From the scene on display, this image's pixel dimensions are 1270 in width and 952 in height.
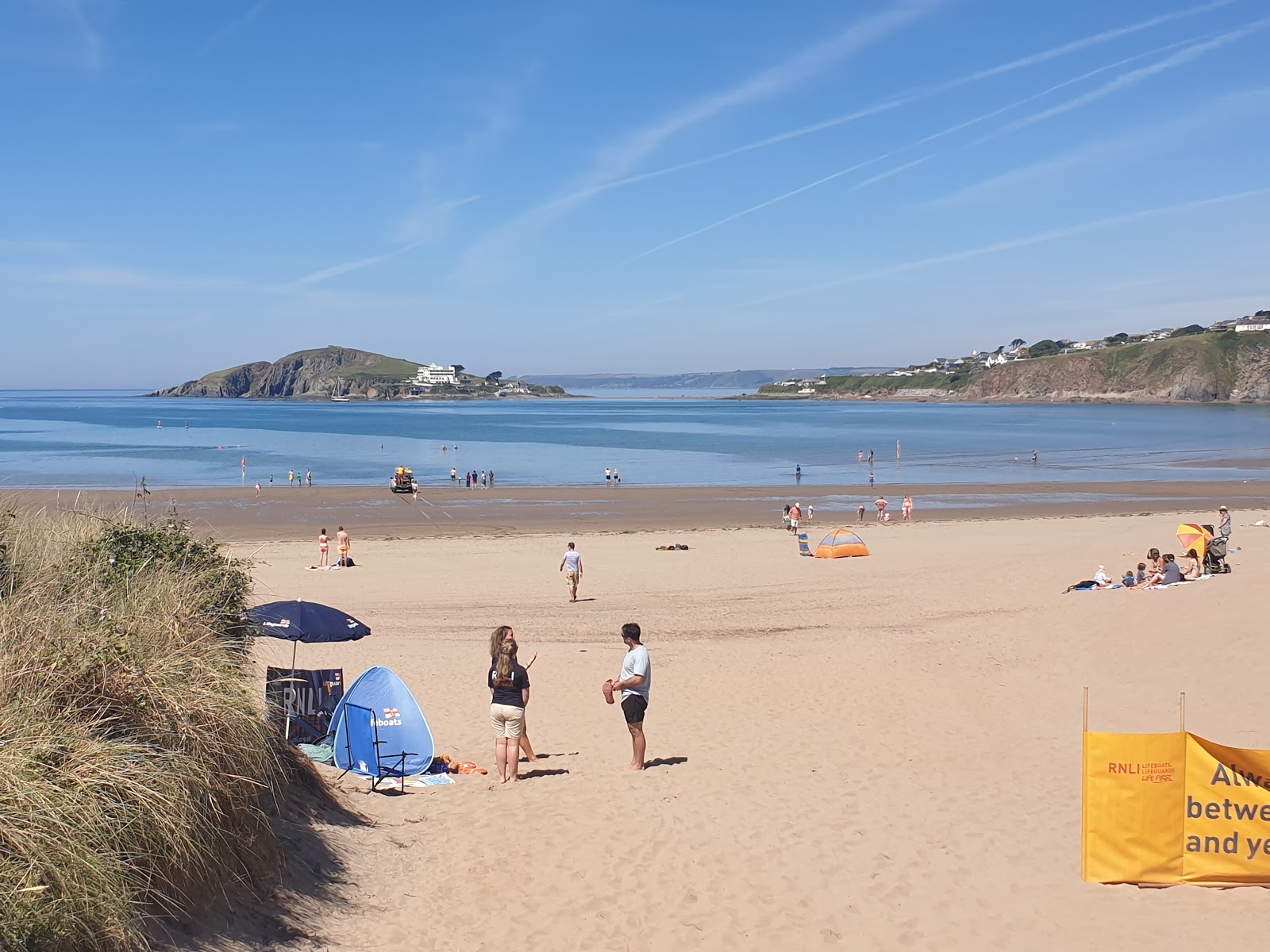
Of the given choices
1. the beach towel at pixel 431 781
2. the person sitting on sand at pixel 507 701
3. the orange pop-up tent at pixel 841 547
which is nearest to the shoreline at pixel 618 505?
the orange pop-up tent at pixel 841 547

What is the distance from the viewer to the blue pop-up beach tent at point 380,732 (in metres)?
9.77

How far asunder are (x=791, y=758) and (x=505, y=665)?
332cm

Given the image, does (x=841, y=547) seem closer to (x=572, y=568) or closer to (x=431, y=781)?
(x=572, y=568)

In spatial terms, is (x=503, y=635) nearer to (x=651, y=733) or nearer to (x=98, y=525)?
(x=651, y=733)

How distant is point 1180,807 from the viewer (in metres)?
7.46

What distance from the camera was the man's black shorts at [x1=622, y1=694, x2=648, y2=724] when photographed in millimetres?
9531

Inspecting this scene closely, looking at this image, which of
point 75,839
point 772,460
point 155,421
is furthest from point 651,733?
point 155,421

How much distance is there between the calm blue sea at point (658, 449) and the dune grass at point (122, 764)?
4632 centimetres

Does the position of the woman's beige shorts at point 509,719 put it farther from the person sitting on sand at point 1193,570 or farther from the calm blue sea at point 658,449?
the calm blue sea at point 658,449

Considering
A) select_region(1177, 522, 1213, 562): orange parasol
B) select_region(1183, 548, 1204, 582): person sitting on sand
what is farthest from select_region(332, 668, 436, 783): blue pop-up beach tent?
select_region(1177, 522, 1213, 562): orange parasol

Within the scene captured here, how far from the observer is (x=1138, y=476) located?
54.9 metres

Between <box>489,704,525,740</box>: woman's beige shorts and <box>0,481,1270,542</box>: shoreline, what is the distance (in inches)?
925

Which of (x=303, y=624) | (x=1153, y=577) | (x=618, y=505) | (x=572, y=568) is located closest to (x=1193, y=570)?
(x=1153, y=577)

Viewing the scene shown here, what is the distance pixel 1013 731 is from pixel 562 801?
18.1 feet
